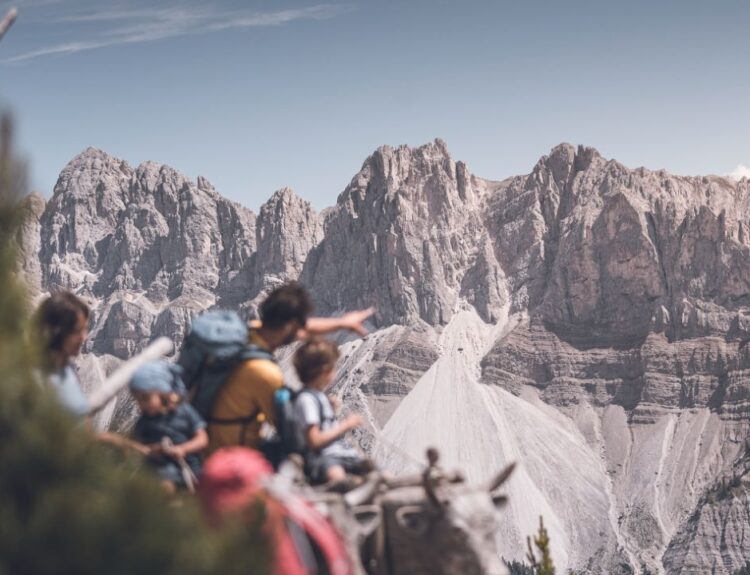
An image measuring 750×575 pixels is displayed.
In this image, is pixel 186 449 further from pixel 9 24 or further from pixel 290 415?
pixel 9 24

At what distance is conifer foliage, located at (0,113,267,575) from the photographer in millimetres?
4852

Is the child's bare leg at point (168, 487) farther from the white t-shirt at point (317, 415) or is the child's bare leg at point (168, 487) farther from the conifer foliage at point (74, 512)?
the white t-shirt at point (317, 415)

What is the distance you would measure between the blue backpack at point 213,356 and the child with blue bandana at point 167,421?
0.35 meters

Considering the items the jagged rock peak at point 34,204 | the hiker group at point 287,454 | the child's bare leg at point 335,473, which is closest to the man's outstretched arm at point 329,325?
the hiker group at point 287,454

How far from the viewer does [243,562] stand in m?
5.08

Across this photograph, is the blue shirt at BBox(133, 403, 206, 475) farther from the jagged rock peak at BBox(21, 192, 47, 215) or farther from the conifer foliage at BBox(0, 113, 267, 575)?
the conifer foliage at BBox(0, 113, 267, 575)

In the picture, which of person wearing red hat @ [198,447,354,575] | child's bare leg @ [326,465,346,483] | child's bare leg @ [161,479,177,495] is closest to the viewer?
child's bare leg @ [161,479,177,495]

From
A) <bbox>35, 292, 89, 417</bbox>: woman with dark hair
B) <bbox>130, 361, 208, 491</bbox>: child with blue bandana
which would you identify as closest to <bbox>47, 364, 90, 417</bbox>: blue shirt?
<bbox>35, 292, 89, 417</bbox>: woman with dark hair

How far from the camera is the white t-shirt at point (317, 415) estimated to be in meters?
8.84

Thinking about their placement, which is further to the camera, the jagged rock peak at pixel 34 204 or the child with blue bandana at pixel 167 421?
the child with blue bandana at pixel 167 421

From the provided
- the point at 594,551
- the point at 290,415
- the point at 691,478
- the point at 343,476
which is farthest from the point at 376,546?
the point at 691,478

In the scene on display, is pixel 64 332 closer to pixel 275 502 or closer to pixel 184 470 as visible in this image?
pixel 184 470

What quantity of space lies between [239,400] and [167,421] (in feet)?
2.19

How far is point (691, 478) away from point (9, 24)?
198647 millimetres
